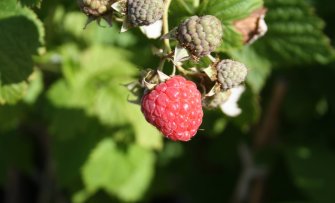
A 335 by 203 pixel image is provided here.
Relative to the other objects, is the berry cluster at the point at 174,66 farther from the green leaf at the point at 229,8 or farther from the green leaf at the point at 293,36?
the green leaf at the point at 293,36

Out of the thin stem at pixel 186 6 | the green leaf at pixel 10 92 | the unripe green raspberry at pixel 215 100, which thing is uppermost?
the thin stem at pixel 186 6

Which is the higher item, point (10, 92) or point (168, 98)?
point (168, 98)

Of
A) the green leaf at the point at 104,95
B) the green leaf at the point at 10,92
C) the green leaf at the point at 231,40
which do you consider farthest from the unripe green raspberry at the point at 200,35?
the green leaf at the point at 104,95

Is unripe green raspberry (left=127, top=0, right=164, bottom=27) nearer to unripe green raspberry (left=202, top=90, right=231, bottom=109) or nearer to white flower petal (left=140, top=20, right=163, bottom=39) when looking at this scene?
white flower petal (left=140, top=20, right=163, bottom=39)

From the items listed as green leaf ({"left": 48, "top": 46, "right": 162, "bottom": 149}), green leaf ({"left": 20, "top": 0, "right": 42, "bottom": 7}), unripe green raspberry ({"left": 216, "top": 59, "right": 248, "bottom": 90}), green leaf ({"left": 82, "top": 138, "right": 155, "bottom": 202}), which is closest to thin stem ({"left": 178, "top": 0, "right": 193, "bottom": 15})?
unripe green raspberry ({"left": 216, "top": 59, "right": 248, "bottom": 90})

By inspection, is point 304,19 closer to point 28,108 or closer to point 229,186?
point 28,108

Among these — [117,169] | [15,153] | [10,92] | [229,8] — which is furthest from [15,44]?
[15,153]

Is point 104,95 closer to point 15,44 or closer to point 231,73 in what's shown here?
point 15,44
